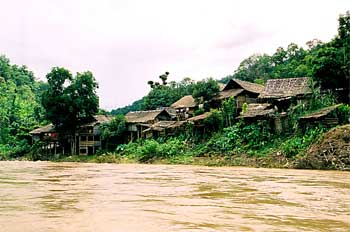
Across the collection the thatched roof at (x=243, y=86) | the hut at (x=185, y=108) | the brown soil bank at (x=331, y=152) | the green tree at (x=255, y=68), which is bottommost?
the brown soil bank at (x=331, y=152)

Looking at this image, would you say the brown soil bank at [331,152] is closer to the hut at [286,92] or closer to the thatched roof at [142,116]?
the hut at [286,92]

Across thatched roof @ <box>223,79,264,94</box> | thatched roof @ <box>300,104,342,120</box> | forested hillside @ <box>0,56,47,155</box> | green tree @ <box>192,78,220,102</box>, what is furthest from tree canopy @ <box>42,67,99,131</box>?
thatched roof @ <box>300,104,342,120</box>

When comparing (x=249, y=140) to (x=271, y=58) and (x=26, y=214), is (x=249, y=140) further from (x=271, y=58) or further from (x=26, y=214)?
(x=271, y=58)

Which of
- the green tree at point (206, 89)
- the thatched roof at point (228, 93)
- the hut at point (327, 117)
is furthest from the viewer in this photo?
the green tree at point (206, 89)

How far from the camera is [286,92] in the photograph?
30.0 metres

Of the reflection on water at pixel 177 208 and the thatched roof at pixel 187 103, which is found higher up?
the thatched roof at pixel 187 103

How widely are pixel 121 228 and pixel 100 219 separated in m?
0.95

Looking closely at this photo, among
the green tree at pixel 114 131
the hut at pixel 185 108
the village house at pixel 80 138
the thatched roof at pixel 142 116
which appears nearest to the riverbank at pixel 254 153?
the green tree at pixel 114 131

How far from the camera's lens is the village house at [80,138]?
42.8 metres

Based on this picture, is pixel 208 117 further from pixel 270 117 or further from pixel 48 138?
pixel 48 138

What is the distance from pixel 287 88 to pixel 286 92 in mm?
478

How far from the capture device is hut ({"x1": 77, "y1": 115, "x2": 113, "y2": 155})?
4269 cm

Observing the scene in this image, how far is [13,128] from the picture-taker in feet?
165

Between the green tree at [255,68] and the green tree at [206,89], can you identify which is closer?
the green tree at [206,89]
